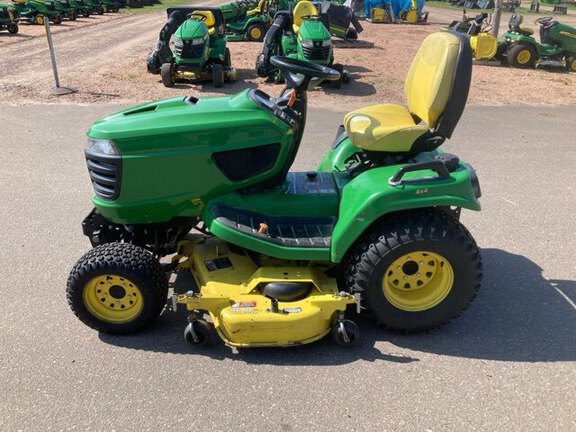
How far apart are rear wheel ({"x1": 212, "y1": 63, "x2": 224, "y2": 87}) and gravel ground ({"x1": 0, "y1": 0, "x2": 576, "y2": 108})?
0.17 m

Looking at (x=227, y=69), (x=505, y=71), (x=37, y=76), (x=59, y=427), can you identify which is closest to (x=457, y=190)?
(x=59, y=427)

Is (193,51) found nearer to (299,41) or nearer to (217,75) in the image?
(217,75)

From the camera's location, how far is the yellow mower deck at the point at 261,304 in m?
2.75

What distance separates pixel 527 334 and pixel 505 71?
10777 mm

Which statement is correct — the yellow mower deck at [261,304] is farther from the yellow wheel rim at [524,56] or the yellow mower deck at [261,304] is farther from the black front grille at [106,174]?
the yellow wheel rim at [524,56]

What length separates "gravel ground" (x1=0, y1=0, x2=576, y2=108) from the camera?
30.2 feet

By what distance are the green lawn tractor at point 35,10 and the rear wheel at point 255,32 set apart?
847 cm

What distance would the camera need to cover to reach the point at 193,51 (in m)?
9.62

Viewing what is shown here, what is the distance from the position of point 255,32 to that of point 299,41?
6718mm

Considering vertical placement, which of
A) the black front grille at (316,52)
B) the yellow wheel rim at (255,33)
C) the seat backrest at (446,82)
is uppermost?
the seat backrest at (446,82)

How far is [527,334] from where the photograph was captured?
10.2 ft

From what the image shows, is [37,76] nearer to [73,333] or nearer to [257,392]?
[73,333]

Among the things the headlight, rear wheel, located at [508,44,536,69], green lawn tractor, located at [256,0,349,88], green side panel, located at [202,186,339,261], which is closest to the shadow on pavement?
green side panel, located at [202,186,339,261]

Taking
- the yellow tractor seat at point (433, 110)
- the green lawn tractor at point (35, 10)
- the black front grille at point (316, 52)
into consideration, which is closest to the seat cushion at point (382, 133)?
the yellow tractor seat at point (433, 110)
